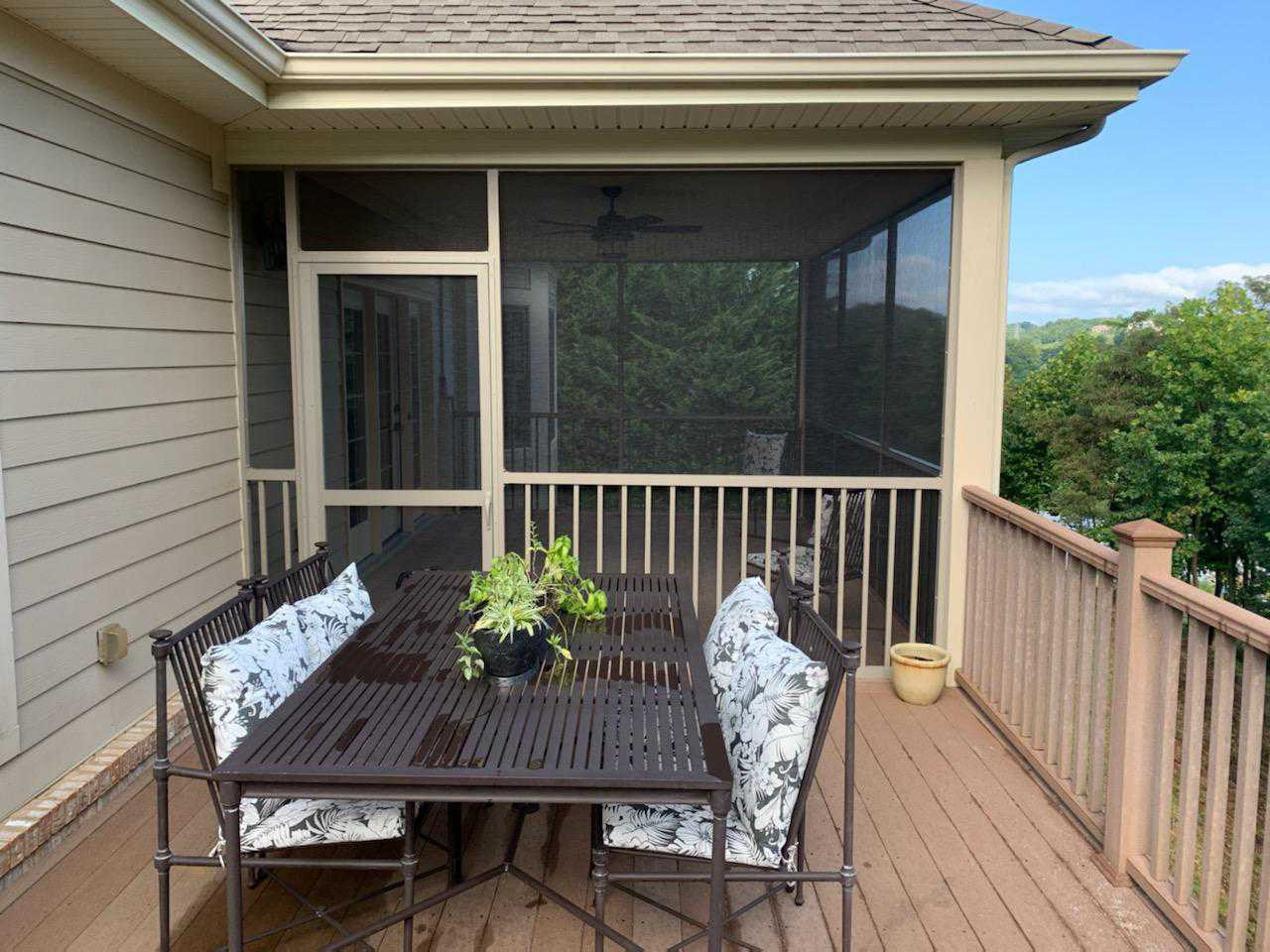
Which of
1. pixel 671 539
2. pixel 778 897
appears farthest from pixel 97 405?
pixel 778 897

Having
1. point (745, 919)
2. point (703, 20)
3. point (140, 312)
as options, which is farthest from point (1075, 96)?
point (140, 312)

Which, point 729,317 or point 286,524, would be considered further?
point 286,524

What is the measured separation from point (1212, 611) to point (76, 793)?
3.38 m

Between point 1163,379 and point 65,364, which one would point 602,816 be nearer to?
point 65,364

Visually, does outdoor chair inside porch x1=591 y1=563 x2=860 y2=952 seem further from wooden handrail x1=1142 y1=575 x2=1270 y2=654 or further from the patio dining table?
wooden handrail x1=1142 y1=575 x2=1270 y2=654

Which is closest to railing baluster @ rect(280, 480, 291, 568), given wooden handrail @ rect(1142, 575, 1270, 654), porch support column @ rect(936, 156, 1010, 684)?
porch support column @ rect(936, 156, 1010, 684)

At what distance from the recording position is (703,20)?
13.8 ft

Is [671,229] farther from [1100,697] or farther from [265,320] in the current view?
A: [1100,697]

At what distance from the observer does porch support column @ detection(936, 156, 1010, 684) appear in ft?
14.0

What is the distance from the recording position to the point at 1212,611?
2.24 meters

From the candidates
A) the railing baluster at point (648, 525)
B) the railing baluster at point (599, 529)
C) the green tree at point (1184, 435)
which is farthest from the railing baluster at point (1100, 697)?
the green tree at point (1184, 435)

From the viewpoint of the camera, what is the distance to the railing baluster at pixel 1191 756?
234 cm

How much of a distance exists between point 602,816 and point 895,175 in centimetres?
332

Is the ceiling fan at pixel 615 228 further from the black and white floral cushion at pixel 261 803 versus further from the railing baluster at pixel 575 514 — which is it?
the black and white floral cushion at pixel 261 803
